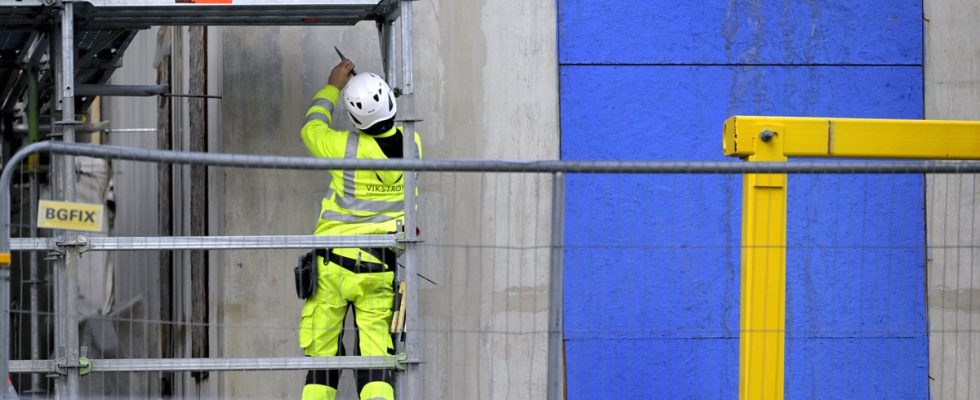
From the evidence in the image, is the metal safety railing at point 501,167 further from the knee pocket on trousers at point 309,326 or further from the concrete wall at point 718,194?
the concrete wall at point 718,194

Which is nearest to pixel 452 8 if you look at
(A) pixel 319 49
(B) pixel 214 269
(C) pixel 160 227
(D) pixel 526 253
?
(A) pixel 319 49

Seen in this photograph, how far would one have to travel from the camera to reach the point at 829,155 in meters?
6.60

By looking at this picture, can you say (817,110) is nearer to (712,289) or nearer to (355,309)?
(712,289)

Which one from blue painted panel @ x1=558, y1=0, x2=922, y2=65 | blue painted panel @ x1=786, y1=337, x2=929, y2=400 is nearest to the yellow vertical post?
blue painted panel @ x1=786, y1=337, x2=929, y2=400

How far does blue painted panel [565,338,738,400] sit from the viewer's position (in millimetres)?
9008

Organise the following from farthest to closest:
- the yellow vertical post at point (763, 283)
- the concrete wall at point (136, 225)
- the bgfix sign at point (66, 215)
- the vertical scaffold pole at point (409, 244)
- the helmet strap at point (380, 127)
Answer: the concrete wall at point (136, 225), the helmet strap at point (380, 127), the vertical scaffold pole at point (409, 244), the yellow vertical post at point (763, 283), the bgfix sign at point (66, 215)

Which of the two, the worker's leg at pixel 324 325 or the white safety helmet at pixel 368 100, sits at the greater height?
the white safety helmet at pixel 368 100

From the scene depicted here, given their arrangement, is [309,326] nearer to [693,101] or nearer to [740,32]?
[693,101]

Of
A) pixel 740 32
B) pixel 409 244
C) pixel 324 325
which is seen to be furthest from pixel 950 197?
pixel 324 325

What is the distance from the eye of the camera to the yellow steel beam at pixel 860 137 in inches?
255

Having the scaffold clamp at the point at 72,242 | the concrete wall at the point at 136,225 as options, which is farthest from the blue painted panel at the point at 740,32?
the concrete wall at the point at 136,225

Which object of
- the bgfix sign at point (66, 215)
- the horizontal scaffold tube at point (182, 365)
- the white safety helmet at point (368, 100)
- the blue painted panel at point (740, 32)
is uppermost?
the blue painted panel at point (740, 32)

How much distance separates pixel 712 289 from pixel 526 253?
1.11 m

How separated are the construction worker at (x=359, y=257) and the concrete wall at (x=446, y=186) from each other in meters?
0.84
